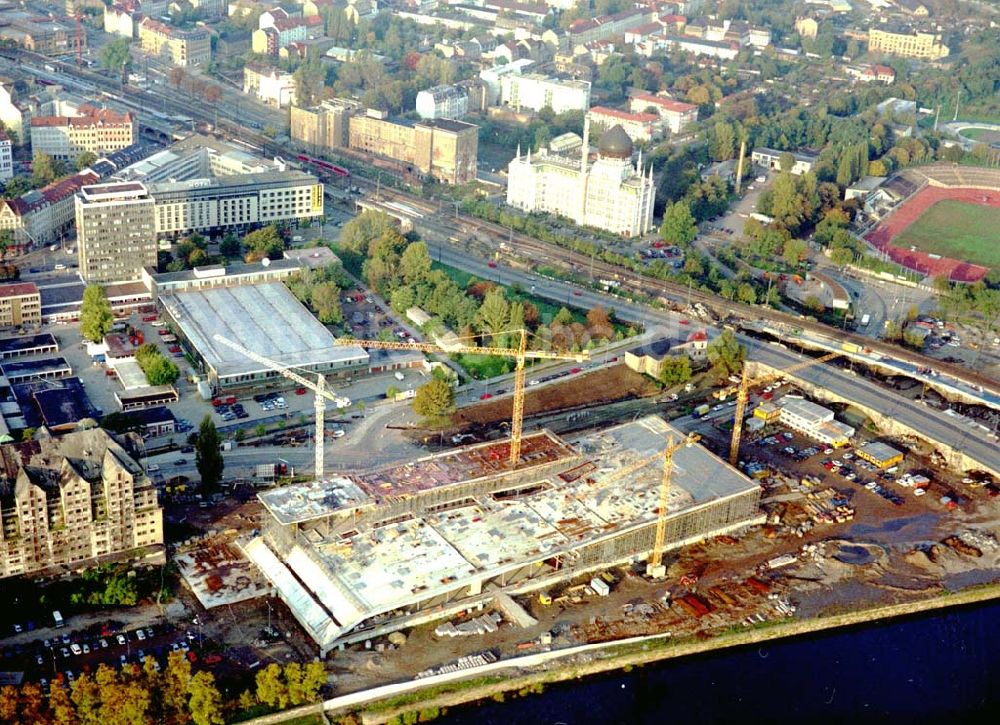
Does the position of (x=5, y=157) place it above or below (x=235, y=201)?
above

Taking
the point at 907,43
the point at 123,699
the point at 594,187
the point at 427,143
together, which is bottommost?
the point at 123,699

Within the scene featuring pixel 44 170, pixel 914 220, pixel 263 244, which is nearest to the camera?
pixel 263 244

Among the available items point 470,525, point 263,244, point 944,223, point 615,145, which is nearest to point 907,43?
point 944,223

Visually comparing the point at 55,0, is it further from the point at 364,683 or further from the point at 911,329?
the point at 364,683

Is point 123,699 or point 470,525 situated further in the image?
point 470,525

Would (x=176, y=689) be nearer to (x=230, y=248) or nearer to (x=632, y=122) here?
(x=230, y=248)

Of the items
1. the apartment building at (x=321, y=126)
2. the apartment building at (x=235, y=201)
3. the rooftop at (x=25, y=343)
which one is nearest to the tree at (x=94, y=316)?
the rooftop at (x=25, y=343)

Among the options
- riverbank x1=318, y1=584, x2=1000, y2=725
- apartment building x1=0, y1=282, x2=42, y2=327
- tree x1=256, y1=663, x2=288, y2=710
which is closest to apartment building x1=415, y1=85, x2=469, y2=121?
apartment building x1=0, y1=282, x2=42, y2=327
